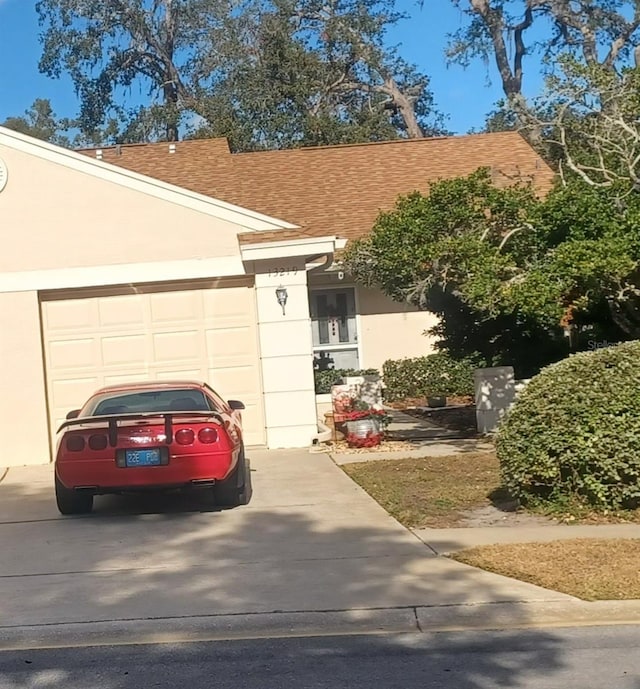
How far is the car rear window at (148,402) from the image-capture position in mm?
9883

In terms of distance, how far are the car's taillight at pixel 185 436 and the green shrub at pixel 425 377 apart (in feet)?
33.9

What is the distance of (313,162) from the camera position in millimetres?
21953

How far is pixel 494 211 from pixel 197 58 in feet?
97.4

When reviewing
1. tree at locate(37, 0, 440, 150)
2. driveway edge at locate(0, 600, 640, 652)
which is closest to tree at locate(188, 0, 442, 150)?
tree at locate(37, 0, 440, 150)

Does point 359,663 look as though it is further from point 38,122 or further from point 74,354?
point 38,122

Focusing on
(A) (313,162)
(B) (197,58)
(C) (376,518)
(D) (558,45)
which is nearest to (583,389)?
(C) (376,518)

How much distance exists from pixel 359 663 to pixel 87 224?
31.7 ft

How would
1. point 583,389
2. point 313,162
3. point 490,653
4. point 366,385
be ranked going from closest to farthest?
1. point 490,653
2. point 583,389
3. point 366,385
4. point 313,162

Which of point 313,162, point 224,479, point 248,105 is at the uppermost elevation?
point 248,105

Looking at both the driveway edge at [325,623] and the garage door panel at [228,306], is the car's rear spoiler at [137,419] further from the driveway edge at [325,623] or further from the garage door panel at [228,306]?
the garage door panel at [228,306]

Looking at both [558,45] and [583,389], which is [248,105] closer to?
[558,45]

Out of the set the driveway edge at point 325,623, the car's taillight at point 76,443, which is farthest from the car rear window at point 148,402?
the driveway edge at point 325,623

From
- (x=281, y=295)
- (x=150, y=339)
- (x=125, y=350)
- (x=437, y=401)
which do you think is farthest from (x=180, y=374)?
(x=437, y=401)

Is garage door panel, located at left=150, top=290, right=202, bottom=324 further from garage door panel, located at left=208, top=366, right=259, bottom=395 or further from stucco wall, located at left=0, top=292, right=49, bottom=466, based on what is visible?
stucco wall, located at left=0, top=292, right=49, bottom=466
